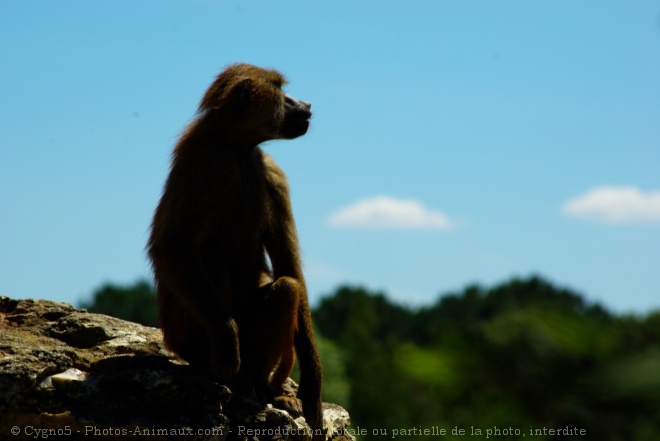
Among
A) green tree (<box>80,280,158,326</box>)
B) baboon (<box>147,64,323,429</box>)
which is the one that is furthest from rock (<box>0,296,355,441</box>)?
green tree (<box>80,280,158,326</box>)

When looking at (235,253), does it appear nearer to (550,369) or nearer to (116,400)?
(116,400)

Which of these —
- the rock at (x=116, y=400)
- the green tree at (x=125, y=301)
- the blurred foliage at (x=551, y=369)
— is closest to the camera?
the blurred foliage at (x=551, y=369)

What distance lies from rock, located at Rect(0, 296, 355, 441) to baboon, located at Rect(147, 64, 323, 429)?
10.3 inches

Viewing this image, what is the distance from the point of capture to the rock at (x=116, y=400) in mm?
6523

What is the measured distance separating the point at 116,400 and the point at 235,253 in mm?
1749

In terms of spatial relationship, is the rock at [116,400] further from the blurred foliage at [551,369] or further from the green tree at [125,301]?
the green tree at [125,301]

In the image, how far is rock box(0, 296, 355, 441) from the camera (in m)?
6.52

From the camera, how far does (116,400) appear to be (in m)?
6.74

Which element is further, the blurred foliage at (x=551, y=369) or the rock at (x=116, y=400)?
the rock at (x=116, y=400)

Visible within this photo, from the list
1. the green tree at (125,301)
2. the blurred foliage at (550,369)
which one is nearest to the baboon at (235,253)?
the blurred foliage at (550,369)

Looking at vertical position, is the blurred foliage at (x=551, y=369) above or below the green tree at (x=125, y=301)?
below

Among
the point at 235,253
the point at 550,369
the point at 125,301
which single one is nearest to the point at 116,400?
the point at 235,253

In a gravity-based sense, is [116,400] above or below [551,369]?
above

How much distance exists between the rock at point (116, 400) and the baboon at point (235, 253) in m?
0.26
